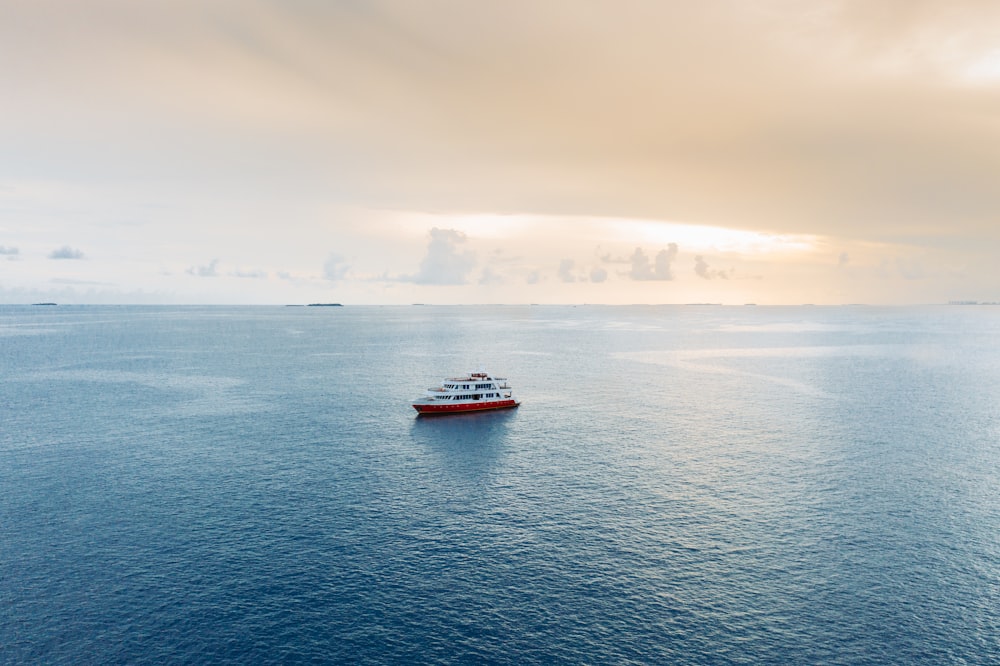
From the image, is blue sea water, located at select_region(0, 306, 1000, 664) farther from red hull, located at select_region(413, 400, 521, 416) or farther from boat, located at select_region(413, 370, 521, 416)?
boat, located at select_region(413, 370, 521, 416)

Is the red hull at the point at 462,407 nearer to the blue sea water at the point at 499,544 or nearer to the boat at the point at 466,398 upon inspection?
the boat at the point at 466,398

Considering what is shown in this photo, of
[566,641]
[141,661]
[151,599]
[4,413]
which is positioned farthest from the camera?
[4,413]

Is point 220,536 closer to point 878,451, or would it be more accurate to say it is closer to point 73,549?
point 73,549

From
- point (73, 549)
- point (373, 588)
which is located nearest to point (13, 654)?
point (73, 549)

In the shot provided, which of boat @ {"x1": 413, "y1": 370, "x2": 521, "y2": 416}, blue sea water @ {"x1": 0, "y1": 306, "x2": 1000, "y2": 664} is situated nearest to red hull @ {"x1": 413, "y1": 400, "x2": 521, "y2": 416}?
boat @ {"x1": 413, "y1": 370, "x2": 521, "y2": 416}

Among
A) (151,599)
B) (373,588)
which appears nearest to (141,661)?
(151,599)

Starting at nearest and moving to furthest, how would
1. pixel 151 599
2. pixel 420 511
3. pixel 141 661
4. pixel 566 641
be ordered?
pixel 141 661, pixel 566 641, pixel 151 599, pixel 420 511

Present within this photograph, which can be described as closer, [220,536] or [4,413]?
[220,536]

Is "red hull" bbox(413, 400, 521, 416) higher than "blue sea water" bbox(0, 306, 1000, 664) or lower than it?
higher

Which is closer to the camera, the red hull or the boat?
the red hull
